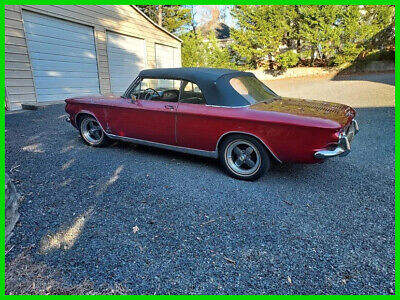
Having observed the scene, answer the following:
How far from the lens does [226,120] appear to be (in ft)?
11.0

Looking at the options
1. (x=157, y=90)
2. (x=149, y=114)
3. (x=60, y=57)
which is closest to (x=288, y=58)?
(x=60, y=57)

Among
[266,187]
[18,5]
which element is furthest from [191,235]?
[18,5]

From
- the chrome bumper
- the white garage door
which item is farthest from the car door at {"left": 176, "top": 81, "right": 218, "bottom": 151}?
the white garage door

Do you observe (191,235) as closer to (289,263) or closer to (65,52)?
(289,263)

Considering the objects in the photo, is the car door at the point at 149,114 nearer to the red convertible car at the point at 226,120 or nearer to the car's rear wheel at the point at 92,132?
the red convertible car at the point at 226,120

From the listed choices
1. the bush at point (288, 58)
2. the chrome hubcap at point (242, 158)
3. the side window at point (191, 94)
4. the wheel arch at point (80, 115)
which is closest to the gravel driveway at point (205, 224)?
the chrome hubcap at point (242, 158)

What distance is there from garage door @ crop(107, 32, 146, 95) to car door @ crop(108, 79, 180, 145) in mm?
7743

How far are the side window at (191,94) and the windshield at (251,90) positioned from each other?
0.48 m

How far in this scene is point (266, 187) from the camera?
10.7 ft

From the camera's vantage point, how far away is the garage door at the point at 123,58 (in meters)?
11.1

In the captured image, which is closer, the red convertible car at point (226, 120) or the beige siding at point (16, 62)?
the red convertible car at point (226, 120)

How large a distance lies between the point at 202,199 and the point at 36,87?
26.3 feet

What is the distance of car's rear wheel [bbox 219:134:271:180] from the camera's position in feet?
10.8

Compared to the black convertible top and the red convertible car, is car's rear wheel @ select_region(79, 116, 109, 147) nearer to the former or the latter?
the red convertible car
